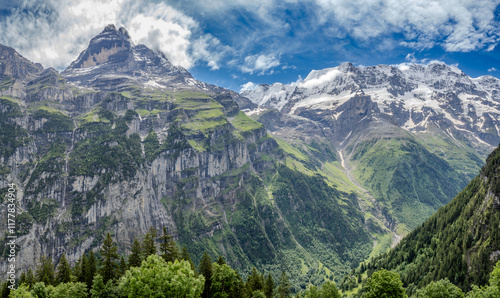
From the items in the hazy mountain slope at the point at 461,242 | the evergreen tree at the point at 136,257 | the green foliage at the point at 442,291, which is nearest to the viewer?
the green foliage at the point at 442,291

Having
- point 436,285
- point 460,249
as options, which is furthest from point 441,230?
point 436,285

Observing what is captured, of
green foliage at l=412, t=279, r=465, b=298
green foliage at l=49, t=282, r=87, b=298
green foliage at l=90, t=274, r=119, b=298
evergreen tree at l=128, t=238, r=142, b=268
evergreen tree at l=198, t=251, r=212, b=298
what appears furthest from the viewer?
evergreen tree at l=128, t=238, r=142, b=268

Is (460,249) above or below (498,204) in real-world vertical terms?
below

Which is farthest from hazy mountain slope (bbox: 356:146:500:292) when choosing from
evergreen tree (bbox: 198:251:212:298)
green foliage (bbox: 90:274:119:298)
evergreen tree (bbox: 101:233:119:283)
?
evergreen tree (bbox: 101:233:119:283)

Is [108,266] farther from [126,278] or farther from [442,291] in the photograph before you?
[442,291]

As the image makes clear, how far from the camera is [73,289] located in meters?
67.8

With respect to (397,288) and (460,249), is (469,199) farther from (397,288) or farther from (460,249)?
(397,288)

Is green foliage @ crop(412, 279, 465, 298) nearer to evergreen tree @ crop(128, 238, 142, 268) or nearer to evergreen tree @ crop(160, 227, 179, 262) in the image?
evergreen tree @ crop(160, 227, 179, 262)

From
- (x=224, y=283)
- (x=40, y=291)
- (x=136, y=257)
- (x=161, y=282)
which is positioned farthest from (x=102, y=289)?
(x=161, y=282)

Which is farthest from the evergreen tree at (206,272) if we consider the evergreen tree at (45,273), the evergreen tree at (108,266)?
the evergreen tree at (45,273)

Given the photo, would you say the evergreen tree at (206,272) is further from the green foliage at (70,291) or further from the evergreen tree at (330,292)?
the evergreen tree at (330,292)

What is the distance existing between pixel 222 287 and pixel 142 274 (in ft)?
90.5

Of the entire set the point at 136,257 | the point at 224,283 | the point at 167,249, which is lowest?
the point at 224,283

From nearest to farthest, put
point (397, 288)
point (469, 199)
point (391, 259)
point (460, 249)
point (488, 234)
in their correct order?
point (397, 288), point (488, 234), point (460, 249), point (469, 199), point (391, 259)
